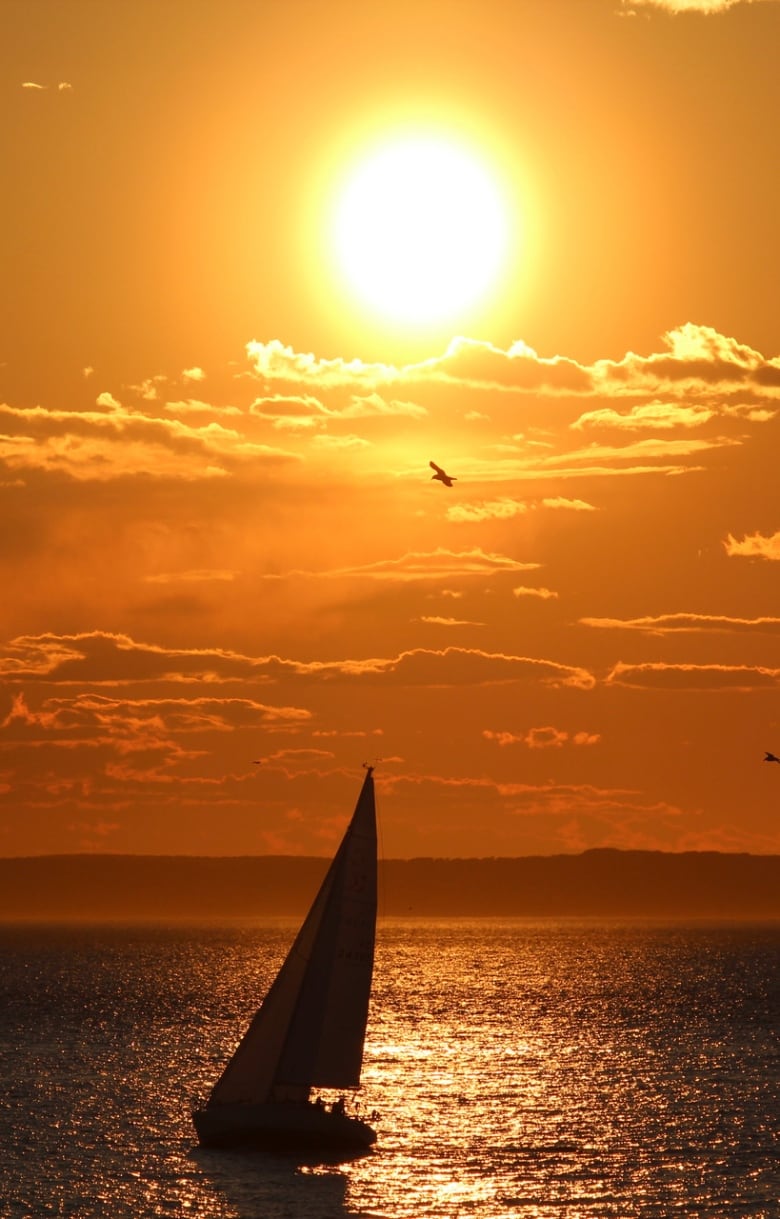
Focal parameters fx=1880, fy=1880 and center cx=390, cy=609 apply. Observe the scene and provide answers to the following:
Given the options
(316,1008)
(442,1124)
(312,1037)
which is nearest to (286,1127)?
(312,1037)

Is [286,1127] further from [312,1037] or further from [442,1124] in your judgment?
[442,1124]

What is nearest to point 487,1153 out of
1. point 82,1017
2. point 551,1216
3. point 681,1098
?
point 551,1216

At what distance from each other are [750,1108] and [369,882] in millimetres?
29389

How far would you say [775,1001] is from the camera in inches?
7032

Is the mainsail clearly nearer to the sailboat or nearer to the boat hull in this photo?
the sailboat

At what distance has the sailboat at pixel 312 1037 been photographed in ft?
237

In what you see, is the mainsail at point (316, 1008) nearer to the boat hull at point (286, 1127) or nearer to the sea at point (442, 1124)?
the boat hull at point (286, 1127)

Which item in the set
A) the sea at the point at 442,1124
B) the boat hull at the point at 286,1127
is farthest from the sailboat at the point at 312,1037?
the sea at the point at 442,1124

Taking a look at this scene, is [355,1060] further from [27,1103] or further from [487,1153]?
[27,1103]

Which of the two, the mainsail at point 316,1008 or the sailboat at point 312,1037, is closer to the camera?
the sailboat at point 312,1037

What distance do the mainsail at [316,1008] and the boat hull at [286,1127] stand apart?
1.77 feet

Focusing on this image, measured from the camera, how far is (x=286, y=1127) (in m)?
72.1

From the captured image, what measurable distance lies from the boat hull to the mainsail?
21.2 inches

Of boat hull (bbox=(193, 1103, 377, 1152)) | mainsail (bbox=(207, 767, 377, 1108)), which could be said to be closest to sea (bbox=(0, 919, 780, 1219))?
boat hull (bbox=(193, 1103, 377, 1152))
